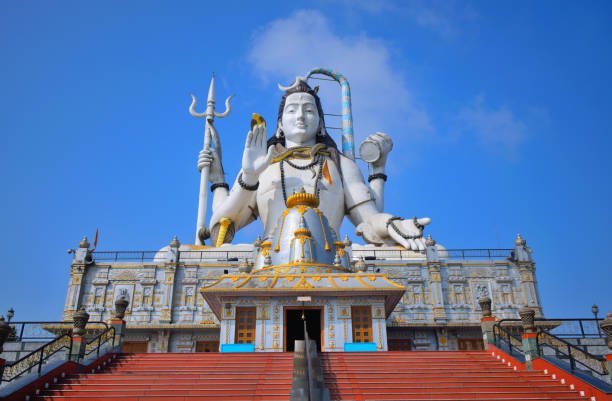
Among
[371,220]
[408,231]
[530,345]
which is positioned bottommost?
[530,345]

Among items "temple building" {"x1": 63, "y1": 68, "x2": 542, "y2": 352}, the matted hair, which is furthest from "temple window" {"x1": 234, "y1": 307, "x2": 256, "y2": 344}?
the matted hair

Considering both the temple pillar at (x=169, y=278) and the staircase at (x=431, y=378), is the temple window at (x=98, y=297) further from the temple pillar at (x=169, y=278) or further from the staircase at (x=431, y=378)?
the staircase at (x=431, y=378)

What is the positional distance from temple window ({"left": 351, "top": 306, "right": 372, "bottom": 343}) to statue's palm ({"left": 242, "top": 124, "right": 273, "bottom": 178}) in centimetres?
1059

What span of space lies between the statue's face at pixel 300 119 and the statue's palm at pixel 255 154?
10.1ft

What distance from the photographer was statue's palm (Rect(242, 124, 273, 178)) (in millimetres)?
23891

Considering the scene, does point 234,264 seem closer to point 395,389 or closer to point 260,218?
point 260,218

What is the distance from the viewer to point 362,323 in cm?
1496

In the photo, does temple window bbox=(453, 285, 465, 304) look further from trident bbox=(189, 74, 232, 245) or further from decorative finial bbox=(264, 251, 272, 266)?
trident bbox=(189, 74, 232, 245)

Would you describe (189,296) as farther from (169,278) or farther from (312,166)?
(312,166)

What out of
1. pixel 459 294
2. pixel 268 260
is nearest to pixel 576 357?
pixel 268 260

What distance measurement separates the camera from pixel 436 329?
69.1 ft

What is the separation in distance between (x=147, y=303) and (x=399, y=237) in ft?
36.7

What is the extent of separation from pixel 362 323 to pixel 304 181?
11.1 metres

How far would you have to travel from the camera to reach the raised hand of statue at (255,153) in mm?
23891
